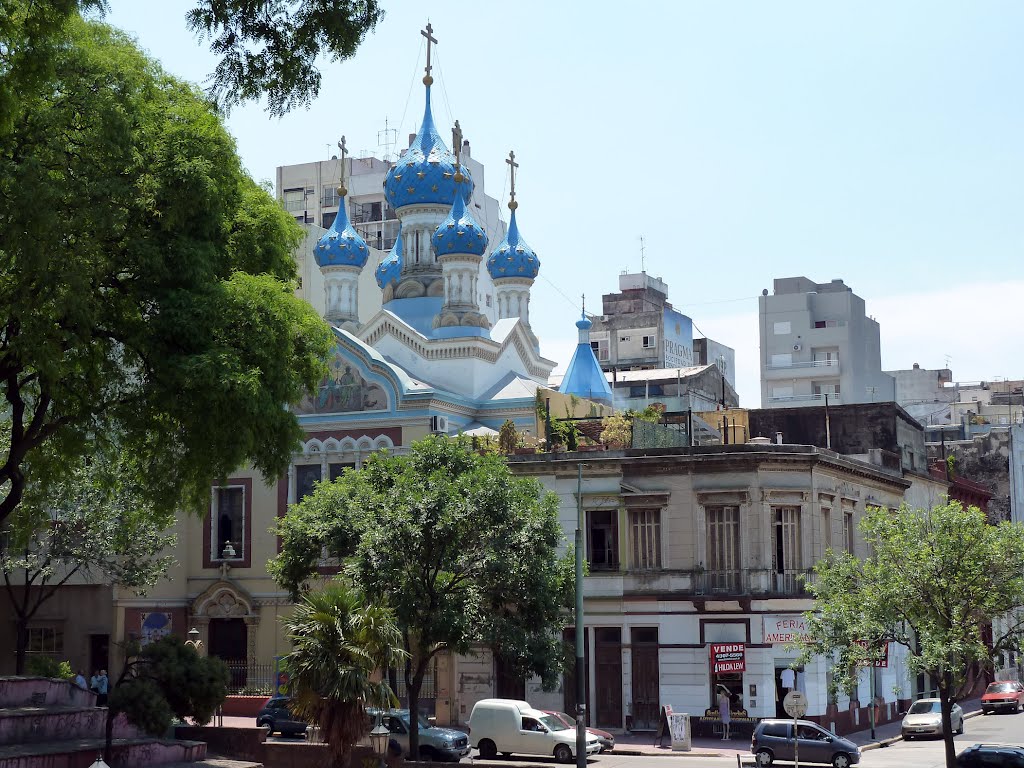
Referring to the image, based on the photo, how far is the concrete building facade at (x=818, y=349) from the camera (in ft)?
299

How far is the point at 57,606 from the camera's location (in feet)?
180

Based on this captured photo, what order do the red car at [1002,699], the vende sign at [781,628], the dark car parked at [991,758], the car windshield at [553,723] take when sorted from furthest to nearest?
the red car at [1002,699]
the vende sign at [781,628]
the car windshield at [553,723]
the dark car parked at [991,758]

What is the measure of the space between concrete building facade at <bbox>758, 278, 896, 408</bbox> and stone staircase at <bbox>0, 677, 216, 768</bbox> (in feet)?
213

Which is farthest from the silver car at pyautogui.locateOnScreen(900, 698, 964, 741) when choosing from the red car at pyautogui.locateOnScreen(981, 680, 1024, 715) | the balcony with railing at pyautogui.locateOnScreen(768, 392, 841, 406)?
the balcony with railing at pyautogui.locateOnScreen(768, 392, 841, 406)

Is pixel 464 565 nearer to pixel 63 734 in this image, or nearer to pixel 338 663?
pixel 338 663

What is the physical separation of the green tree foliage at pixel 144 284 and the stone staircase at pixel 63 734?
4.31m

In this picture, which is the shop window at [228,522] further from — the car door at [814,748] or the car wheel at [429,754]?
the car door at [814,748]

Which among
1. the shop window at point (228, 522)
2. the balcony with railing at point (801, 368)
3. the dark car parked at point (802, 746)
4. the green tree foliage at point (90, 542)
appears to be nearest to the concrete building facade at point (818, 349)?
the balcony with railing at point (801, 368)

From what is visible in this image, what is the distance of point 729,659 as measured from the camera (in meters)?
41.9

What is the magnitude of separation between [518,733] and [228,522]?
780 inches

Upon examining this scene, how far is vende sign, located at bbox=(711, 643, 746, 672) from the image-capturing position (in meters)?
41.8

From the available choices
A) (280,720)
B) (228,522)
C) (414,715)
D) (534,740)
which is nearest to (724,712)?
(534,740)

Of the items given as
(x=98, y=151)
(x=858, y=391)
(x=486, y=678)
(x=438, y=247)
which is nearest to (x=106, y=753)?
(x=98, y=151)

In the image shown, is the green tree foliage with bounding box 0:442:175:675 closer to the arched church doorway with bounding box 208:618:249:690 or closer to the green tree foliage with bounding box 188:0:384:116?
the arched church doorway with bounding box 208:618:249:690
